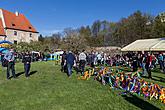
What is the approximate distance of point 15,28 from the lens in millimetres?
63906

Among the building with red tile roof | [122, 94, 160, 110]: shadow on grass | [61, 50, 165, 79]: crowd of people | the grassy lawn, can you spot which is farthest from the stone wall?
[122, 94, 160, 110]: shadow on grass

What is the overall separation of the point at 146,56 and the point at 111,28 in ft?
203

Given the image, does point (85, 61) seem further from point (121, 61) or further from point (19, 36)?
point (19, 36)

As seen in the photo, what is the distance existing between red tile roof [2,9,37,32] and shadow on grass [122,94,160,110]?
5660 centimetres

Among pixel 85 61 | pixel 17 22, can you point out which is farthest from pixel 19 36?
pixel 85 61

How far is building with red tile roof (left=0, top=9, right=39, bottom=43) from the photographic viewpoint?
60.9 metres

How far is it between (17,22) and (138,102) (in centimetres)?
6223

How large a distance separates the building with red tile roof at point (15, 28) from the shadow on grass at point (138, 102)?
54.6 m

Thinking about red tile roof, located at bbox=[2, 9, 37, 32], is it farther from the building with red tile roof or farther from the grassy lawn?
the grassy lawn

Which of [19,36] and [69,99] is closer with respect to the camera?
[69,99]

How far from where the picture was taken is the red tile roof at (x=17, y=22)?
6280 centimetres

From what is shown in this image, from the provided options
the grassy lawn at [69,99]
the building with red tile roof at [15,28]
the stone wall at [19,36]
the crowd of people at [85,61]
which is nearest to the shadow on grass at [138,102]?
the grassy lawn at [69,99]

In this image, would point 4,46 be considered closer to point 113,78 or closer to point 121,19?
point 113,78

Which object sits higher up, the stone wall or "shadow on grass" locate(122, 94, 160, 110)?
the stone wall
